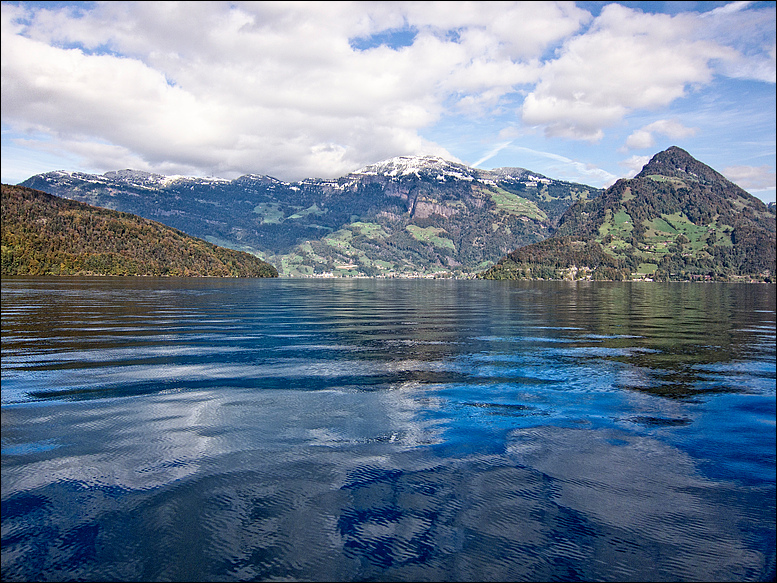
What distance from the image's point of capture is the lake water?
7688 millimetres

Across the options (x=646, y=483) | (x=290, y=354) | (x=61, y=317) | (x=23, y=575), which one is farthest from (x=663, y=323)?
(x=61, y=317)

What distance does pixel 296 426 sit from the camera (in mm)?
14336

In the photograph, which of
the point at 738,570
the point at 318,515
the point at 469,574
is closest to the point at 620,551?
the point at 738,570

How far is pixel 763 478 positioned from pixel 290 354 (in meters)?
21.7

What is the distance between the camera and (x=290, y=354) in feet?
88.9

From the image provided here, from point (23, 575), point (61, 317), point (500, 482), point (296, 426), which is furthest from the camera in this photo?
point (61, 317)

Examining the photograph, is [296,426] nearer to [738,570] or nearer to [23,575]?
[23,575]

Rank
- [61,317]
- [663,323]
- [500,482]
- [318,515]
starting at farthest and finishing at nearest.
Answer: [663,323] → [61,317] → [500,482] → [318,515]

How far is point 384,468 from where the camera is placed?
1126cm

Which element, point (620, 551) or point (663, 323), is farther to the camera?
point (663, 323)

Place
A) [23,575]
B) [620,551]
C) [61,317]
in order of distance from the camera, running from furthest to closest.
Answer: [61,317]
[620,551]
[23,575]

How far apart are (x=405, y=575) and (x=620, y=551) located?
3769 mm

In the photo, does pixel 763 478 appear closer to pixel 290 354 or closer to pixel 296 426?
pixel 296 426

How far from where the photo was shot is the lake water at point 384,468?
7.69m
